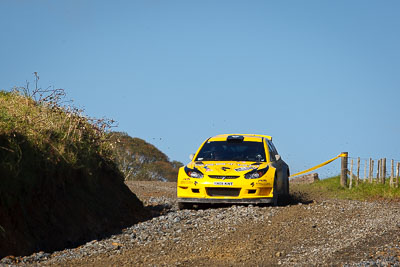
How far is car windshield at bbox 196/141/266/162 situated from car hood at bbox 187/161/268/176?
19.5 inches

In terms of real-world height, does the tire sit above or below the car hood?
below

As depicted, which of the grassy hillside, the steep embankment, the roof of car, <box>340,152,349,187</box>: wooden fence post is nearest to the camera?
the steep embankment

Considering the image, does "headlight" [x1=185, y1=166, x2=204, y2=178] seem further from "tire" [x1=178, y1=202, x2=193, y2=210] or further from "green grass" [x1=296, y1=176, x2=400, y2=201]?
"green grass" [x1=296, y1=176, x2=400, y2=201]

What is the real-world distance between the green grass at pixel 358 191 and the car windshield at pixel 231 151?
6.60m

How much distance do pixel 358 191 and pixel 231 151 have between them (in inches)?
354

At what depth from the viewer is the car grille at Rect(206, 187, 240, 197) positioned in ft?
46.0

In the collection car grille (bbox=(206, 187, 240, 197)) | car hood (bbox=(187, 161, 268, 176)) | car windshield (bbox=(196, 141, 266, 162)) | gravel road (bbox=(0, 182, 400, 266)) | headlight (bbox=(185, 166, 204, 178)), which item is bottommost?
gravel road (bbox=(0, 182, 400, 266))

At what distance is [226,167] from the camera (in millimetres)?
14289

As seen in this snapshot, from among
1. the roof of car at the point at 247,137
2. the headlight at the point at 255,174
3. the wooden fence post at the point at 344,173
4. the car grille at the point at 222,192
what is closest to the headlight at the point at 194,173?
the car grille at the point at 222,192

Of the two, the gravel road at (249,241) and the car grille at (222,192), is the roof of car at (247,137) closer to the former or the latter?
the car grille at (222,192)

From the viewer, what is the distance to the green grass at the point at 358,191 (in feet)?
68.1

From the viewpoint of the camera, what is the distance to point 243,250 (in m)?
9.25

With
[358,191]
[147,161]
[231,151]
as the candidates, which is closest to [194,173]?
[231,151]

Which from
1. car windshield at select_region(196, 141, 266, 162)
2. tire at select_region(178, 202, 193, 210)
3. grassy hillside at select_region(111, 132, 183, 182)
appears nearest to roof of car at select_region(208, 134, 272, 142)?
car windshield at select_region(196, 141, 266, 162)
